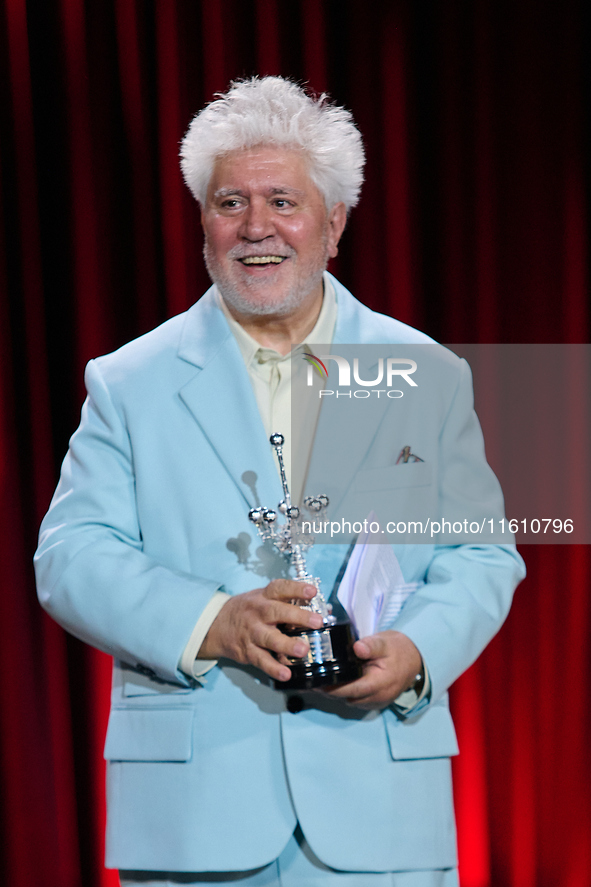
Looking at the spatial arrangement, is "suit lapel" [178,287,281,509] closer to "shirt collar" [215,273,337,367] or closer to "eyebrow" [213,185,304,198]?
"shirt collar" [215,273,337,367]

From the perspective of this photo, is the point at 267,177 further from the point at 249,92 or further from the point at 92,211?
the point at 92,211

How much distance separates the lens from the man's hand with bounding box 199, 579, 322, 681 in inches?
43.3

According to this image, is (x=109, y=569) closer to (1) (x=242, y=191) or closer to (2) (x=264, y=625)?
(2) (x=264, y=625)

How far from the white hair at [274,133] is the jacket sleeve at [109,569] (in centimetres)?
43

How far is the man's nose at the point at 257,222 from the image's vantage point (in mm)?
1402

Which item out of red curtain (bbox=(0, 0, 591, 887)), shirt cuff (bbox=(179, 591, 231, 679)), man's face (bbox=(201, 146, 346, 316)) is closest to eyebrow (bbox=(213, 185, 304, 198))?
man's face (bbox=(201, 146, 346, 316))

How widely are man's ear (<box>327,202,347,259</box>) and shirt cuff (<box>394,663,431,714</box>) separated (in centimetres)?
76

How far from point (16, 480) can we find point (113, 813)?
1.19 metres

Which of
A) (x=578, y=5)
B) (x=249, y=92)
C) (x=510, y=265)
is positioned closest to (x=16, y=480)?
(x=249, y=92)

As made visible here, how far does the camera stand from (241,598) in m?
1.18

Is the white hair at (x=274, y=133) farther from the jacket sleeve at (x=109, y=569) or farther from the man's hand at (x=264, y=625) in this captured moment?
the man's hand at (x=264, y=625)

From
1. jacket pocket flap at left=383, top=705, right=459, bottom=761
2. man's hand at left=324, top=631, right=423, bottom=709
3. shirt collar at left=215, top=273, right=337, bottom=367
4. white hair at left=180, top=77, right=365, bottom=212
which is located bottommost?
jacket pocket flap at left=383, top=705, right=459, bottom=761

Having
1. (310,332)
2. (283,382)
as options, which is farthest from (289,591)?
(310,332)

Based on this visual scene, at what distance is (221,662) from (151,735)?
15 centimetres
